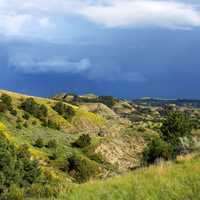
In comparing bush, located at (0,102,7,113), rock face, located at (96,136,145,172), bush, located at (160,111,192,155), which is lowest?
rock face, located at (96,136,145,172)

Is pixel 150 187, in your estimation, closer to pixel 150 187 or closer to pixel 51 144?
pixel 150 187

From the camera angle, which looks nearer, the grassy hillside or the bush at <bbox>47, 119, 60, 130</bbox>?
the grassy hillside

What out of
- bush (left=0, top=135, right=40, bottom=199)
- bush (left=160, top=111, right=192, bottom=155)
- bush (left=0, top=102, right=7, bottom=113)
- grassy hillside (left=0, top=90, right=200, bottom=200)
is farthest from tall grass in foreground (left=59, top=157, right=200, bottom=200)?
bush (left=0, top=102, right=7, bottom=113)

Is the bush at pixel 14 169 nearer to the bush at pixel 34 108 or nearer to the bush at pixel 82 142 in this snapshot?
the bush at pixel 82 142

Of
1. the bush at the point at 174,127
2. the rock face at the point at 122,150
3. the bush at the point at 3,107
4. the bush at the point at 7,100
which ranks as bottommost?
the rock face at the point at 122,150

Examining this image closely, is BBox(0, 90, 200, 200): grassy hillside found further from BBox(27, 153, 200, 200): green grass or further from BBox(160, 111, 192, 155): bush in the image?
BBox(160, 111, 192, 155): bush

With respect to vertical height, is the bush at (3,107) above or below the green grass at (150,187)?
above

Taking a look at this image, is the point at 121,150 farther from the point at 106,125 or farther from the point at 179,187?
the point at 179,187

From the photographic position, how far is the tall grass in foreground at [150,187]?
13.5m

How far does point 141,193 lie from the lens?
1372 centimetres

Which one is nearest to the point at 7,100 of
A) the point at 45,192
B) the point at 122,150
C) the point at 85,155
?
the point at 85,155

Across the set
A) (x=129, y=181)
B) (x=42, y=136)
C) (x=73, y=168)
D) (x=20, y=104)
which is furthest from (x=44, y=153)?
(x=129, y=181)

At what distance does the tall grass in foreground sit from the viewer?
44.3 ft

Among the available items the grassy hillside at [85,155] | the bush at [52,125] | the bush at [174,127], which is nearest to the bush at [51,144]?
the grassy hillside at [85,155]
